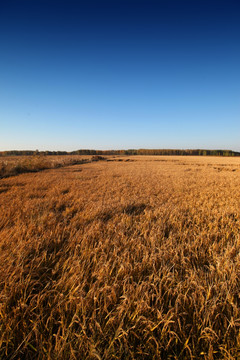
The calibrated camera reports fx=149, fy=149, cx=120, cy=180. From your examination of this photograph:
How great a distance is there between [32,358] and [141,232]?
2.35 m

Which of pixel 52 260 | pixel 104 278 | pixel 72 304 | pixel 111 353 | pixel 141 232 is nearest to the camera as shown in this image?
pixel 111 353

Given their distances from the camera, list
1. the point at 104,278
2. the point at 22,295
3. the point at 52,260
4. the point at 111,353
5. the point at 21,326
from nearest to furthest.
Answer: the point at 111,353 < the point at 21,326 < the point at 22,295 < the point at 104,278 < the point at 52,260

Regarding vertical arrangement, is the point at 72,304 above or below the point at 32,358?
above

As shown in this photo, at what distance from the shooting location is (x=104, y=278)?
1.86m

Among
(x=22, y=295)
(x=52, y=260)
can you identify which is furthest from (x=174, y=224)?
(x=22, y=295)

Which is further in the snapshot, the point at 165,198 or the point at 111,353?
the point at 165,198

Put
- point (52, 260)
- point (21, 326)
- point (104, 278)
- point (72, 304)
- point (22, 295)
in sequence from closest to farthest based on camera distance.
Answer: point (21, 326) → point (72, 304) → point (22, 295) → point (104, 278) → point (52, 260)

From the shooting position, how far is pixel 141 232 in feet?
10.5

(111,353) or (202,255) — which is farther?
(202,255)

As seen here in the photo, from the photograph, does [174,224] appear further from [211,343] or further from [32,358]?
[32,358]

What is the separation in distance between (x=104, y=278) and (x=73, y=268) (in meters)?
0.46

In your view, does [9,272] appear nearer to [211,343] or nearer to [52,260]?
[52,260]

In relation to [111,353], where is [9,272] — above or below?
above

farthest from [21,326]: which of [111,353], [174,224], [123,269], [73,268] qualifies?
[174,224]
